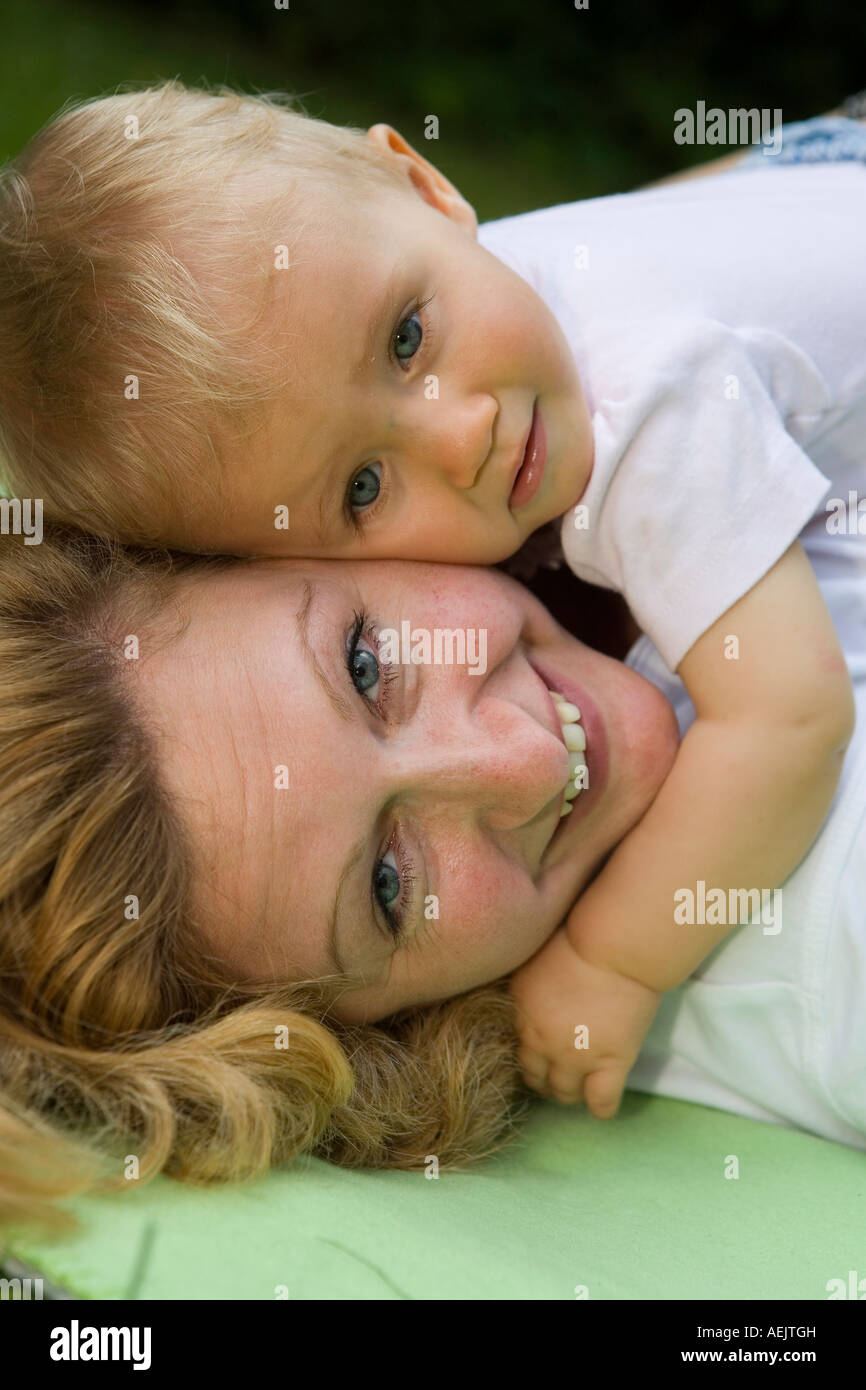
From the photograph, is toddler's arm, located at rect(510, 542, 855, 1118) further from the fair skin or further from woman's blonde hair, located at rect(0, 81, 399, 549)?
woman's blonde hair, located at rect(0, 81, 399, 549)

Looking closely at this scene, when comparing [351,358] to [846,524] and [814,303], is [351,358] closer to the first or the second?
[814,303]

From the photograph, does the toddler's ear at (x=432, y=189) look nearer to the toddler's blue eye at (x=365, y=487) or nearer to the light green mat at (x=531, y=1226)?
the toddler's blue eye at (x=365, y=487)

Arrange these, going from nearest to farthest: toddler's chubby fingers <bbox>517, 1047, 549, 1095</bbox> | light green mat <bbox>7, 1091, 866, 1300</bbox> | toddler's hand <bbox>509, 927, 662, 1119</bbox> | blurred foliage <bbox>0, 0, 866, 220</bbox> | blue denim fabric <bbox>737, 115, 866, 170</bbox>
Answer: light green mat <bbox>7, 1091, 866, 1300</bbox>
toddler's hand <bbox>509, 927, 662, 1119</bbox>
toddler's chubby fingers <bbox>517, 1047, 549, 1095</bbox>
blue denim fabric <bbox>737, 115, 866, 170</bbox>
blurred foliage <bbox>0, 0, 866, 220</bbox>

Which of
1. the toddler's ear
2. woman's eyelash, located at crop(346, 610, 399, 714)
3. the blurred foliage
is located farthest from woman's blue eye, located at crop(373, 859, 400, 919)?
the blurred foliage

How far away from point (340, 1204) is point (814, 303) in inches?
58.2

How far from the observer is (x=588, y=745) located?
1.95 metres

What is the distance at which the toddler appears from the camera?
6.05 feet

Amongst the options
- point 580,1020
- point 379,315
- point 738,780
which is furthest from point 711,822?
point 379,315

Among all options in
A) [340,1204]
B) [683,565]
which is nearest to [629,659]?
[683,565]

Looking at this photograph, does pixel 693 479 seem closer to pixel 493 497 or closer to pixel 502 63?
pixel 493 497

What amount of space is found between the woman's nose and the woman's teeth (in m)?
0.11

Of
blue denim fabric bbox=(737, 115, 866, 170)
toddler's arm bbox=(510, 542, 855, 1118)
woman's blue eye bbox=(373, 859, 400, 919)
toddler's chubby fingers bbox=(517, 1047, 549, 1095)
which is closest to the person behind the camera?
woman's blue eye bbox=(373, 859, 400, 919)

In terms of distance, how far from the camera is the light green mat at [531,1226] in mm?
1503

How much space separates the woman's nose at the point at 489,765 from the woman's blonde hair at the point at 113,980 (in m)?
0.31
